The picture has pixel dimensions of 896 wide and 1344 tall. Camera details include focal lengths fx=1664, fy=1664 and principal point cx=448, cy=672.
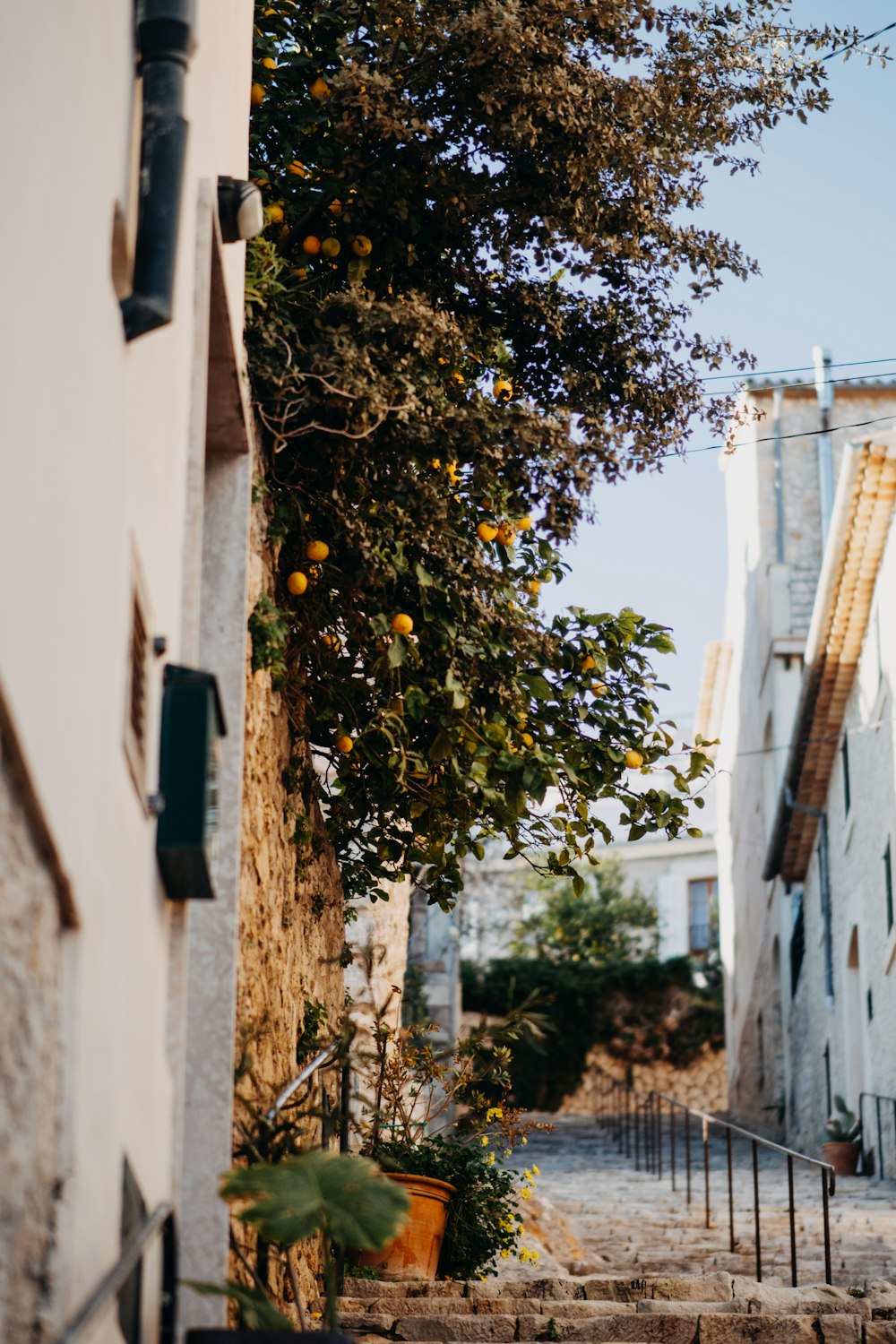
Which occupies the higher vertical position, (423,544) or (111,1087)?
(423,544)

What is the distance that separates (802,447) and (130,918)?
22077mm

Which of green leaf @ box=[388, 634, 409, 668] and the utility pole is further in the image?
the utility pole

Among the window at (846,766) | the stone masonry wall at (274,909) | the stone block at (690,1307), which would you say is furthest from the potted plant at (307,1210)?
the window at (846,766)

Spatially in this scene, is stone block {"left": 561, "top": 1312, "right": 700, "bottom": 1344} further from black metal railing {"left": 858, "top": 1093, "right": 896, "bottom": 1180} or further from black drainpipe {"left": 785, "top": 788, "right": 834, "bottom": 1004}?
black drainpipe {"left": 785, "top": 788, "right": 834, "bottom": 1004}

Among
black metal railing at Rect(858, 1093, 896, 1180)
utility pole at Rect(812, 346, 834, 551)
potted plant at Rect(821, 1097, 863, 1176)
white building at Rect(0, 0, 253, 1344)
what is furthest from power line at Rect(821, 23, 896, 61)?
utility pole at Rect(812, 346, 834, 551)

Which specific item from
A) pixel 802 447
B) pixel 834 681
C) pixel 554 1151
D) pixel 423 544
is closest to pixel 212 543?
pixel 423 544

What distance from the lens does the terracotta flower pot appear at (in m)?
7.29

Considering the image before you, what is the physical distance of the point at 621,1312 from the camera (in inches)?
254

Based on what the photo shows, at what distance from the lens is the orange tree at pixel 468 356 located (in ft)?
21.1

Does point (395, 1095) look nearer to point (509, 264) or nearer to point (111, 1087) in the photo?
point (509, 264)

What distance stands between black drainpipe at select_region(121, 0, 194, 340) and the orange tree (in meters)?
2.36

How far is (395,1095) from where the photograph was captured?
304 inches

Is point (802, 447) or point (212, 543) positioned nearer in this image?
point (212, 543)

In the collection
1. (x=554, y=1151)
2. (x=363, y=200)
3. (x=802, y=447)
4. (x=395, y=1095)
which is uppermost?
(x=802, y=447)
